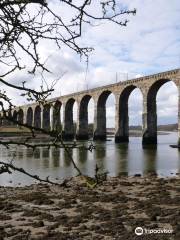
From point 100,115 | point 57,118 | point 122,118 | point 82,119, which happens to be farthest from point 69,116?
point 57,118

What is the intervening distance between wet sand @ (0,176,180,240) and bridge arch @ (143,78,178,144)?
37.0 m

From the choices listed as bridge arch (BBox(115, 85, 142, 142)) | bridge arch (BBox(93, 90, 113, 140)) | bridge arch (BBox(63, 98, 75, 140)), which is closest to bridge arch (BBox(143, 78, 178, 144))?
bridge arch (BBox(115, 85, 142, 142))

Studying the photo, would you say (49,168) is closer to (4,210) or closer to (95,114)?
(4,210)

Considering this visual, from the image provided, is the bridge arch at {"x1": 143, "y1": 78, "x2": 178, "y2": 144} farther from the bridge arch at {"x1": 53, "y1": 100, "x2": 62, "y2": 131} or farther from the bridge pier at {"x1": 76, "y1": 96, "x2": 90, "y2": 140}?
the bridge arch at {"x1": 53, "y1": 100, "x2": 62, "y2": 131}

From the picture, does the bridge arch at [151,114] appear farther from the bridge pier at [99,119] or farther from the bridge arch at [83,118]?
the bridge arch at [83,118]

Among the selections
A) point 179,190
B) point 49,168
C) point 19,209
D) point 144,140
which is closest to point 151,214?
point 19,209

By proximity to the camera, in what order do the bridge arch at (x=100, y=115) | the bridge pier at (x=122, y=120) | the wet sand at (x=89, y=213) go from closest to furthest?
the wet sand at (x=89, y=213)
the bridge pier at (x=122, y=120)
the bridge arch at (x=100, y=115)

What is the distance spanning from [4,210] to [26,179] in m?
9.57

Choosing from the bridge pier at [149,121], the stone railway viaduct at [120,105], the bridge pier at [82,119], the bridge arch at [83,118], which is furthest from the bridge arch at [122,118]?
the bridge pier at [82,119]

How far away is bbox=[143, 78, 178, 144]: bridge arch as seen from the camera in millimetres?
54125

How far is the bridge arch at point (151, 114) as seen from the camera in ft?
178

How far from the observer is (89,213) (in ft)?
39.0

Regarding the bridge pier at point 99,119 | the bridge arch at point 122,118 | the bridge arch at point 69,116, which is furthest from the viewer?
the bridge arch at point 69,116

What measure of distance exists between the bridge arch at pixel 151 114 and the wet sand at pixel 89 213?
37.0 m
